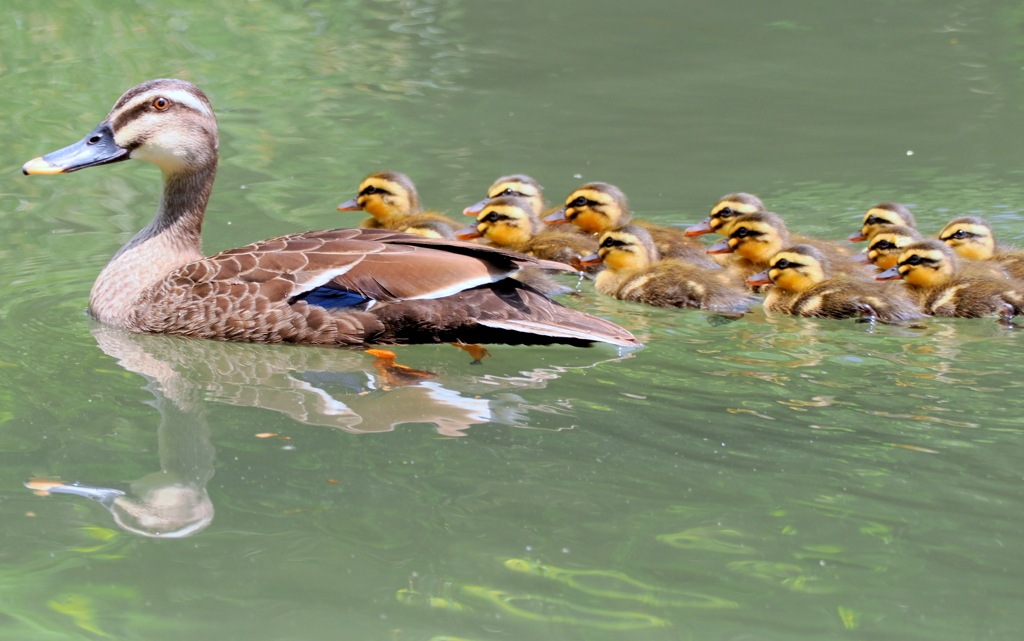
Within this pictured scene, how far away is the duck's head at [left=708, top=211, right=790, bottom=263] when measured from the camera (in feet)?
19.5

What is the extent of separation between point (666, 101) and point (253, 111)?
3531mm

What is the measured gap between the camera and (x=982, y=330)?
493 centimetres

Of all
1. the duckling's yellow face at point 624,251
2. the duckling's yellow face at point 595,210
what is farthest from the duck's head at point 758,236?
the duckling's yellow face at point 595,210

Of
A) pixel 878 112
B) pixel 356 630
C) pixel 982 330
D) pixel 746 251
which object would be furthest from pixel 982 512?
pixel 878 112

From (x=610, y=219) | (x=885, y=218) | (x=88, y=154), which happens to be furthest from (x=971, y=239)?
(x=88, y=154)

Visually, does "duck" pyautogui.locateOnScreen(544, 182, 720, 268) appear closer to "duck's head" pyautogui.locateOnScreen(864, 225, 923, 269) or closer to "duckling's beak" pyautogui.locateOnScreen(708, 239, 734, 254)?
"duckling's beak" pyautogui.locateOnScreen(708, 239, 734, 254)

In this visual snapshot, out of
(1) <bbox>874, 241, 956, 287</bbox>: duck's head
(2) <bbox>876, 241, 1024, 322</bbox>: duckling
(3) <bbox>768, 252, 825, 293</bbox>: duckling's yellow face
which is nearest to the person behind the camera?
(2) <bbox>876, 241, 1024, 322</bbox>: duckling

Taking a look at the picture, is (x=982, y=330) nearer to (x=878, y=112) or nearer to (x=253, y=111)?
(x=878, y=112)

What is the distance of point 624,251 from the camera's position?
5930 mm

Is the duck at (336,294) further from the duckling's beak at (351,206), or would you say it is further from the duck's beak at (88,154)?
the duckling's beak at (351,206)

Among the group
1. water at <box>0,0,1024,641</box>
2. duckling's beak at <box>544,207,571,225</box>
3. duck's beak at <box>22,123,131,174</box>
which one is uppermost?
duck's beak at <box>22,123,131,174</box>

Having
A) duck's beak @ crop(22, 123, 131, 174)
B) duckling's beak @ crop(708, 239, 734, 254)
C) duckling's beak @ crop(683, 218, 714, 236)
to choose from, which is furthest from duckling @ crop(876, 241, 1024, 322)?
duck's beak @ crop(22, 123, 131, 174)

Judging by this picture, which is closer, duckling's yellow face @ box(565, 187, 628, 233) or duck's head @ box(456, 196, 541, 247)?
duck's head @ box(456, 196, 541, 247)

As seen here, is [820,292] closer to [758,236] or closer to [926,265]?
[926,265]
